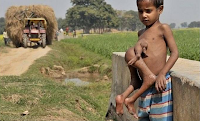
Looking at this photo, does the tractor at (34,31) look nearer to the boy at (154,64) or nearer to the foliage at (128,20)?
the boy at (154,64)

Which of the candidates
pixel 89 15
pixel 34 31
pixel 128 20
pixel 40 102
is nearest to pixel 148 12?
pixel 40 102

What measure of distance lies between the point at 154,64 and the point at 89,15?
5885cm

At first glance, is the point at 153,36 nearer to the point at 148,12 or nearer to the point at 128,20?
the point at 148,12

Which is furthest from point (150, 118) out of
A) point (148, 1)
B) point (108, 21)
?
A: point (108, 21)

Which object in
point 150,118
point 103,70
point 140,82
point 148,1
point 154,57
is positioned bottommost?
point 103,70

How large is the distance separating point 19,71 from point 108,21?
5381 centimetres

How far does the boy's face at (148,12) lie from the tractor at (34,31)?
1710 centimetres

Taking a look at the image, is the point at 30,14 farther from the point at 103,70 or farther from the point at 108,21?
the point at 108,21

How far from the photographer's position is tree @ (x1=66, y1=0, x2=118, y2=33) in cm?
6066

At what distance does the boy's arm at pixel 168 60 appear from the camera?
2.39 m

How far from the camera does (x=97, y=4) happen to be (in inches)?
A: 2594

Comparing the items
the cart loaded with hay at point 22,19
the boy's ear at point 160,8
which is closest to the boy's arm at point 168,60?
the boy's ear at point 160,8

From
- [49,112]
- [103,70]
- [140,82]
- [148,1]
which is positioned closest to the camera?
[148,1]

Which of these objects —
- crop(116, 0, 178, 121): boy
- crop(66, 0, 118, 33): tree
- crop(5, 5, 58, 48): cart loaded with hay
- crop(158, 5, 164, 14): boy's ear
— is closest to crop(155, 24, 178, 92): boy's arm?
crop(116, 0, 178, 121): boy
